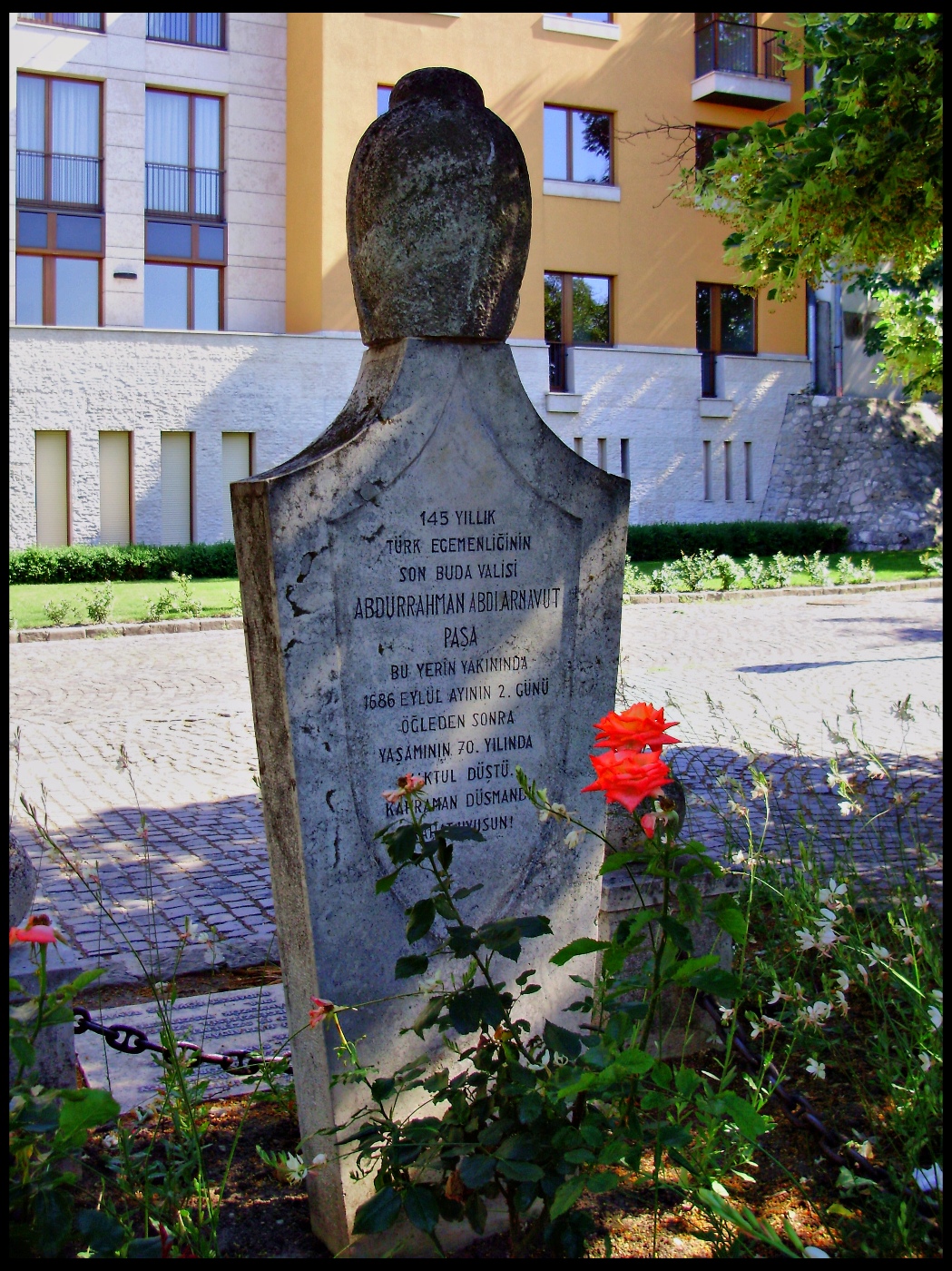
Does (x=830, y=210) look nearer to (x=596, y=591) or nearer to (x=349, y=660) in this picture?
(x=596, y=591)

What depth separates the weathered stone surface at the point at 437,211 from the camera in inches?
112

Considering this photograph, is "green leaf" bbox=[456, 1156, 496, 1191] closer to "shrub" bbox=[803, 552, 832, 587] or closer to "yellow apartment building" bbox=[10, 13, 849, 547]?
"shrub" bbox=[803, 552, 832, 587]

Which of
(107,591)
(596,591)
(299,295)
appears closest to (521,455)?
(596,591)

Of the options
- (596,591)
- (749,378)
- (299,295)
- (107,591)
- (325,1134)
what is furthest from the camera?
(749,378)

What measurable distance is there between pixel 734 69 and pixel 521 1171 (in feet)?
97.6

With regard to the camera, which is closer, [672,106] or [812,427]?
[672,106]

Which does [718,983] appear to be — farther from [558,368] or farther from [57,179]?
[558,368]

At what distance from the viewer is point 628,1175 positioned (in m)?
2.90

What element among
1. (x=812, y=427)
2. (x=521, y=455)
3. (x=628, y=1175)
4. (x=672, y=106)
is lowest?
(x=628, y=1175)

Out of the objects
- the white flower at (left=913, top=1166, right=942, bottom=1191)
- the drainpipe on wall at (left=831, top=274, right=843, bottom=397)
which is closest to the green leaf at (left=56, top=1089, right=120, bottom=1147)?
the white flower at (left=913, top=1166, right=942, bottom=1191)

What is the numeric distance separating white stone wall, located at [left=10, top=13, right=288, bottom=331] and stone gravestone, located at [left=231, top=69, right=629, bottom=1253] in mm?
22256

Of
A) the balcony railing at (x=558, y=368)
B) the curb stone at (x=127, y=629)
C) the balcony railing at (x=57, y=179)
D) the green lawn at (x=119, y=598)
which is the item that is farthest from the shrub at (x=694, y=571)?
the balcony railing at (x=57, y=179)

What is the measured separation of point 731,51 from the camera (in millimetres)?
A: 27516

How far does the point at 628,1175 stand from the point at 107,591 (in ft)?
45.8
